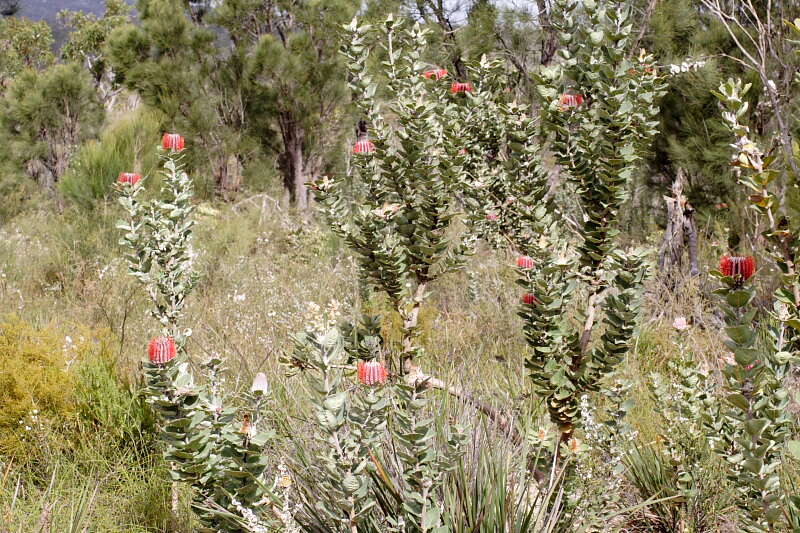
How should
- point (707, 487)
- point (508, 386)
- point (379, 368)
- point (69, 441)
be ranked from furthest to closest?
point (508, 386)
point (69, 441)
point (707, 487)
point (379, 368)

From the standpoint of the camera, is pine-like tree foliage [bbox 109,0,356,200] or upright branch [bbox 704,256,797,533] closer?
upright branch [bbox 704,256,797,533]

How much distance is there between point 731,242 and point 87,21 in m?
23.8

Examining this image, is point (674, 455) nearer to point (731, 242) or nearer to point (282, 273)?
point (731, 242)

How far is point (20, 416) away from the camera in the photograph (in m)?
3.01

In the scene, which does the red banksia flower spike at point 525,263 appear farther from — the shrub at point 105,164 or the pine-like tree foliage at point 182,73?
the pine-like tree foliage at point 182,73

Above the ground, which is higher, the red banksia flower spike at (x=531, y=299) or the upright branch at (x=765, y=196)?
the upright branch at (x=765, y=196)

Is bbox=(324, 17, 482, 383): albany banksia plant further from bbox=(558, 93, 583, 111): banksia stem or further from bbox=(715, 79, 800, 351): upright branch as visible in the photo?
bbox=(715, 79, 800, 351): upright branch

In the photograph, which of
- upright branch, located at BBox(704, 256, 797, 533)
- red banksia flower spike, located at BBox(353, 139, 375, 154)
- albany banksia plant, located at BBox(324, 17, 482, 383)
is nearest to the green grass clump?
albany banksia plant, located at BBox(324, 17, 482, 383)

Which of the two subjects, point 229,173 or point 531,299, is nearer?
point 531,299

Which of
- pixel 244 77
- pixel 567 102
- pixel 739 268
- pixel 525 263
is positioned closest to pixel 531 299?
pixel 525 263

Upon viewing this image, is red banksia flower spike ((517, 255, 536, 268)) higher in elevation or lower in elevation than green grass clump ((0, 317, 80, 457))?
higher

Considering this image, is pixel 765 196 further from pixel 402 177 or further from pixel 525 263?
pixel 402 177

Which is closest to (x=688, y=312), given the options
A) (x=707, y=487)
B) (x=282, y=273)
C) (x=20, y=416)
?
(x=707, y=487)

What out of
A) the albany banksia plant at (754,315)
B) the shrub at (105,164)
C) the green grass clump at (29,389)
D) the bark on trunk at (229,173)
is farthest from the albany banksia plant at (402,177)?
the bark on trunk at (229,173)
